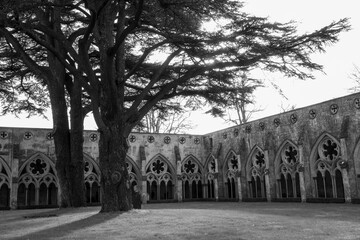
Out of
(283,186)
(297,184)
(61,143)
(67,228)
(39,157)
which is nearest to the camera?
(67,228)

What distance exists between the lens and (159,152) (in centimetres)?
2539

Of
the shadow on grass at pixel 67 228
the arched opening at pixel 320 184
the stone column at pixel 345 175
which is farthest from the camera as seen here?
the arched opening at pixel 320 184

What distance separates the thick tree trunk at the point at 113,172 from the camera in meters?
11.2

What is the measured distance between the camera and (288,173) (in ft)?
66.9

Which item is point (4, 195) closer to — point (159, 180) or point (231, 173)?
point (159, 180)

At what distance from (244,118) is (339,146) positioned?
56.6 feet

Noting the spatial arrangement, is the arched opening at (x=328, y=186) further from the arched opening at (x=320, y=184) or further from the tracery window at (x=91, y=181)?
the tracery window at (x=91, y=181)

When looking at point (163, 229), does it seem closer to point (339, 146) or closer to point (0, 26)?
point (0, 26)

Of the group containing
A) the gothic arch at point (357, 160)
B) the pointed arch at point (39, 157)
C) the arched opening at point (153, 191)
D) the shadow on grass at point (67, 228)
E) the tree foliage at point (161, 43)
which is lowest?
the shadow on grass at point (67, 228)

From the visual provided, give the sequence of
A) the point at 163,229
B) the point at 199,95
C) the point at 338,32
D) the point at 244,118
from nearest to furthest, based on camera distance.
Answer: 1. the point at 163,229
2. the point at 338,32
3. the point at 199,95
4. the point at 244,118

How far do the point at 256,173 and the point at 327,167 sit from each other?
4.85m

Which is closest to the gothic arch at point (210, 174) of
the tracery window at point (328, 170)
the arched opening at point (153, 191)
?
the arched opening at point (153, 191)

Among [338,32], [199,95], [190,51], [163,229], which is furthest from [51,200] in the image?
[338,32]

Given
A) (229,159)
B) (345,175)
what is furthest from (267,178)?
(345,175)
